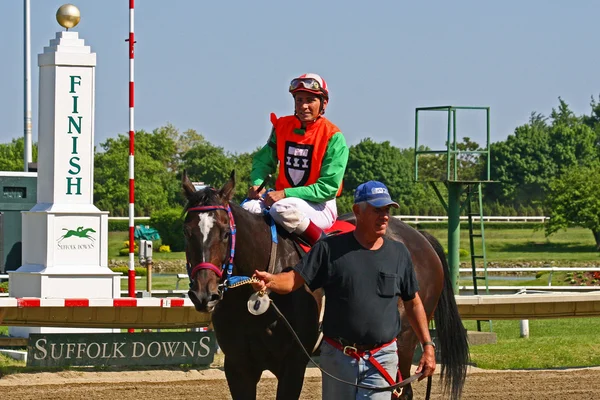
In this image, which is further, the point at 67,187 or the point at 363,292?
the point at 67,187

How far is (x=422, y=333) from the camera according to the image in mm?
4828

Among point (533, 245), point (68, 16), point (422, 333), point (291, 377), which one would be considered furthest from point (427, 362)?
point (533, 245)

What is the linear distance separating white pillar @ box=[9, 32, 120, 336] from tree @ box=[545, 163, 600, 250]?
1348 inches

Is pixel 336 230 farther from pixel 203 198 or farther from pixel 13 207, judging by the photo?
pixel 13 207

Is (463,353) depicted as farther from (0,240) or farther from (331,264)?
(0,240)

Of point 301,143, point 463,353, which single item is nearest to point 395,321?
point 301,143

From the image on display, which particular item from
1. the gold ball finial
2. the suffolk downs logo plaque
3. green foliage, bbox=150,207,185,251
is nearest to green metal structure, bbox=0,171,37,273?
the gold ball finial

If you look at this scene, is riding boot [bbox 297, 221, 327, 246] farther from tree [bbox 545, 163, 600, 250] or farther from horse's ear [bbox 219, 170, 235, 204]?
tree [bbox 545, 163, 600, 250]

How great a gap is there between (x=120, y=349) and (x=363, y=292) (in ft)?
18.2

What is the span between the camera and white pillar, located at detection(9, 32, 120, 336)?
1043 centimetres

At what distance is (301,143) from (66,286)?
15.8 ft

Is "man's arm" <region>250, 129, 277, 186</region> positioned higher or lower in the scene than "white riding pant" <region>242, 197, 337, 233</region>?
higher

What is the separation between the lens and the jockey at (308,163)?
6117 millimetres

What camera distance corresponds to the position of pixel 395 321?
477 cm
